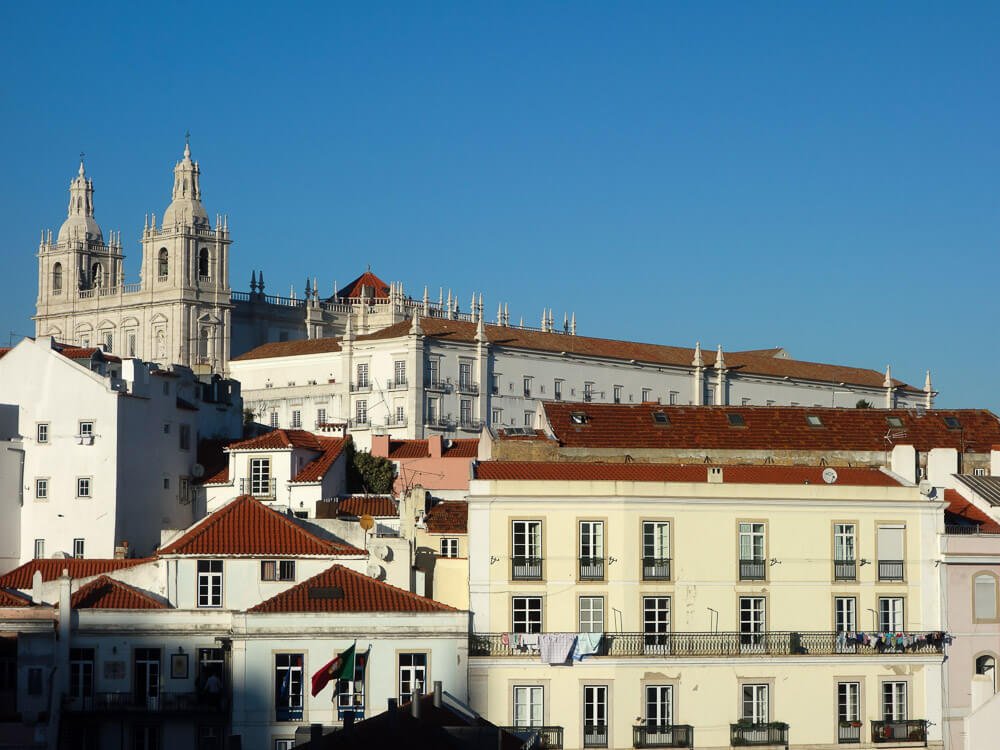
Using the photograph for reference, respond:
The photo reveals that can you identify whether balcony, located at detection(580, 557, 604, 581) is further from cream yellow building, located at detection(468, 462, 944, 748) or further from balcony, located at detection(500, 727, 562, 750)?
balcony, located at detection(500, 727, 562, 750)

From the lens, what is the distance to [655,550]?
177 feet

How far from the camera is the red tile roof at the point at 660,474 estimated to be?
2184 inches

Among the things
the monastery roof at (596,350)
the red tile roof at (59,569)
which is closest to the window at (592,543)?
the red tile roof at (59,569)

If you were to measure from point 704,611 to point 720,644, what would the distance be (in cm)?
99

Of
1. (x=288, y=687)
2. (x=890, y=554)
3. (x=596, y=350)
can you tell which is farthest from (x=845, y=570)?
(x=596, y=350)

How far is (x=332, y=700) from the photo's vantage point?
170 ft

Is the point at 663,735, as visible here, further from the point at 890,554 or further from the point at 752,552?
the point at 890,554

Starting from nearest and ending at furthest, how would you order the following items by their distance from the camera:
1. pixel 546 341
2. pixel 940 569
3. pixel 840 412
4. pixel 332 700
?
pixel 332 700
pixel 940 569
pixel 840 412
pixel 546 341

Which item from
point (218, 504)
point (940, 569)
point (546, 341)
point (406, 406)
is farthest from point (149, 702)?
point (546, 341)

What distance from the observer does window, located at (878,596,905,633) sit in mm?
54875

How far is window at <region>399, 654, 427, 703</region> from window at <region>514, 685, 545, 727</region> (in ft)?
7.32

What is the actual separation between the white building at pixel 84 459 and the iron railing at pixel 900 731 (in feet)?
104

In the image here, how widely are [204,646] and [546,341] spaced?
3634 inches

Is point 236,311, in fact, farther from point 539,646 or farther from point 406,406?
point 539,646
